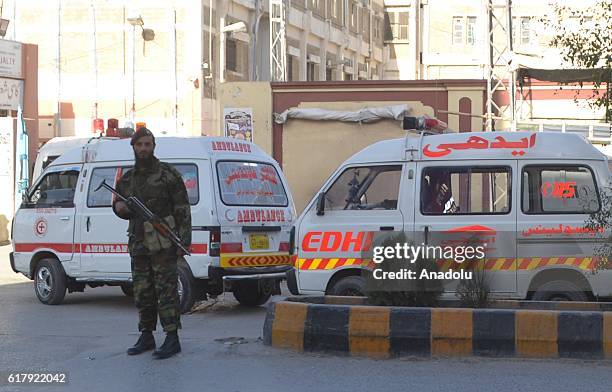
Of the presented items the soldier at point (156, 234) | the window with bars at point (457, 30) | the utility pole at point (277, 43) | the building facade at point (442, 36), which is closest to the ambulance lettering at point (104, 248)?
the soldier at point (156, 234)

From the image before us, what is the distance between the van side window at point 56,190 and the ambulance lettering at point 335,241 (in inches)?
155

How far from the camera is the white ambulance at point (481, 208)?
9.84 m

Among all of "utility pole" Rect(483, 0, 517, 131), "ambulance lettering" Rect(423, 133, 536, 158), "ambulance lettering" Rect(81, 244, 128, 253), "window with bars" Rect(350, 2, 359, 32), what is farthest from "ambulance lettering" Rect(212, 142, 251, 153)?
"window with bars" Rect(350, 2, 359, 32)

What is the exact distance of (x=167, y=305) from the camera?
787 centimetres

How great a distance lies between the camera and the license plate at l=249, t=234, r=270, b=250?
1198cm

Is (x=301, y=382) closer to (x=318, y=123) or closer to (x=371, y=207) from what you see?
(x=371, y=207)

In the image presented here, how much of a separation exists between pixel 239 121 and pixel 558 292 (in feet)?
47.0

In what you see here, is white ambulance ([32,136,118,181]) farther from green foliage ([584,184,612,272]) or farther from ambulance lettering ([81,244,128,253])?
green foliage ([584,184,612,272])

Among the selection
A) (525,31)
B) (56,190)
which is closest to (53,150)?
(56,190)

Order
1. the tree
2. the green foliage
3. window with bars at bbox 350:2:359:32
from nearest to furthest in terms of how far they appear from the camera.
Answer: the tree
the green foliage
window with bars at bbox 350:2:359:32

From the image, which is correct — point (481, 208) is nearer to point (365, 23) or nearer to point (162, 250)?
point (162, 250)

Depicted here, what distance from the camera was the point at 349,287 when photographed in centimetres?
1029

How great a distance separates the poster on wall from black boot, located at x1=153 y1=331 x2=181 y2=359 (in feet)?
50.0

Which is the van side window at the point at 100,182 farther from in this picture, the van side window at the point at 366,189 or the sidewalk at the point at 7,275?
the sidewalk at the point at 7,275
